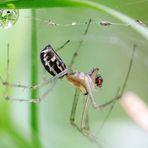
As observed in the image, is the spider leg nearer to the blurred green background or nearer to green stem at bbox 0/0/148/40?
the blurred green background

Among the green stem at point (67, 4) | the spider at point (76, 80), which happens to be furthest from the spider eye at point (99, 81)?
the green stem at point (67, 4)

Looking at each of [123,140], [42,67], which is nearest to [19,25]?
[42,67]

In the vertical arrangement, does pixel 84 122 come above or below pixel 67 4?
below

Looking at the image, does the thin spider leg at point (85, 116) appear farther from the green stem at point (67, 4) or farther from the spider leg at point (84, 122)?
the green stem at point (67, 4)

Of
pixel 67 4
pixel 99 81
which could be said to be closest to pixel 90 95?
pixel 99 81

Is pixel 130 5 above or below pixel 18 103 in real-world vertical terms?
above

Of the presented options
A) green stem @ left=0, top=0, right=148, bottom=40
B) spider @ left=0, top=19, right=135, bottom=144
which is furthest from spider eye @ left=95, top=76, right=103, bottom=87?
green stem @ left=0, top=0, right=148, bottom=40

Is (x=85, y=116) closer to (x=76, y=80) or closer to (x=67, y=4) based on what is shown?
(x=76, y=80)

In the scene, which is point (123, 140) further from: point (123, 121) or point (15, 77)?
point (15, 77)
